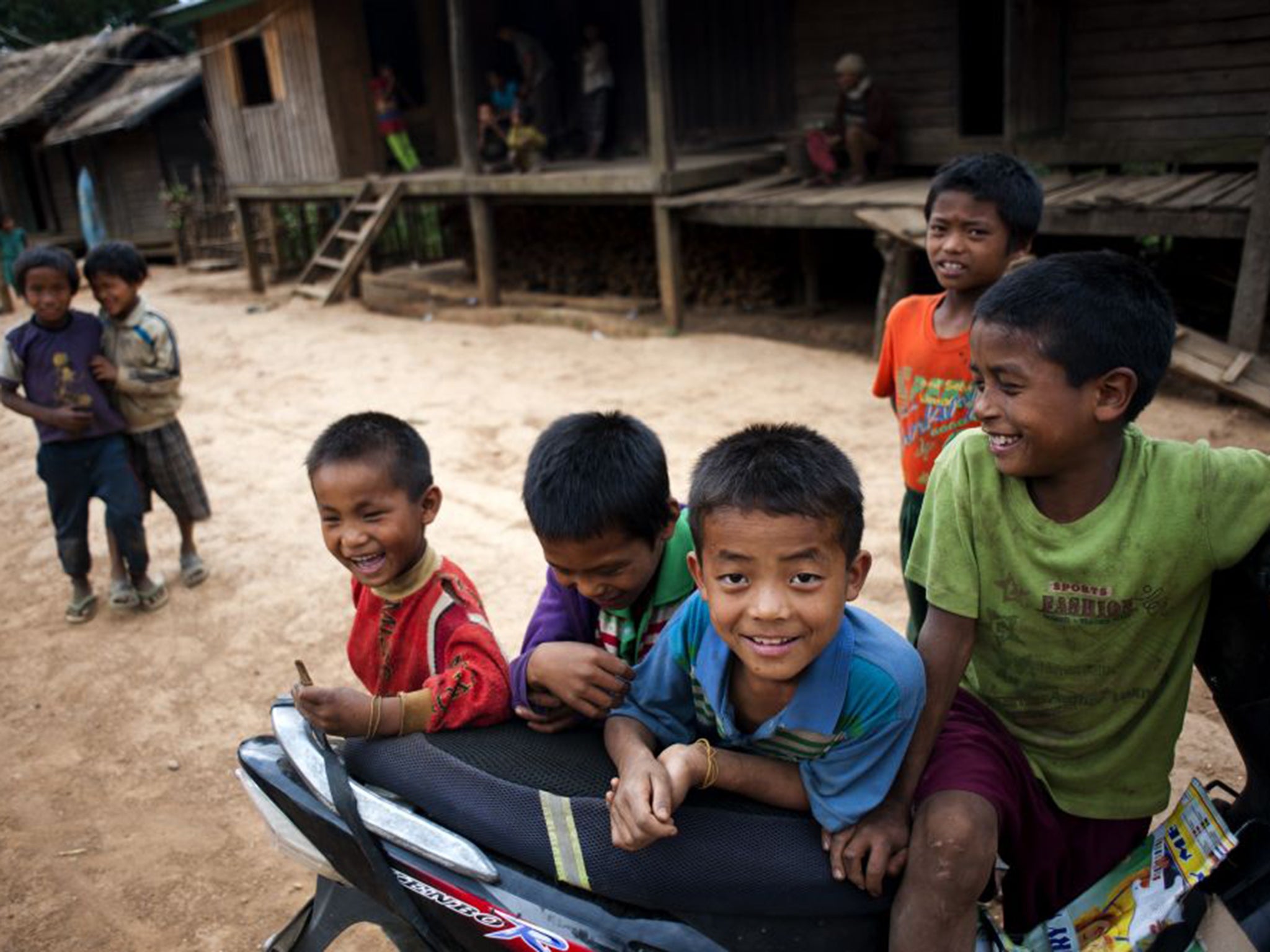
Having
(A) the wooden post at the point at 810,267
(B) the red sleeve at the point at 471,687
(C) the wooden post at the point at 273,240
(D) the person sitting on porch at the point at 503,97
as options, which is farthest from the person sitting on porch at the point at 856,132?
(C) the wooden post at the point at 273,240

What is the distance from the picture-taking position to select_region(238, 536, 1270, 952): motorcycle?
56.0 inches

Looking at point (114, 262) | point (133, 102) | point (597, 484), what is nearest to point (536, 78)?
point (114, 262)

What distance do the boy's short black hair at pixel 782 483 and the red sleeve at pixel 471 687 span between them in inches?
20.2

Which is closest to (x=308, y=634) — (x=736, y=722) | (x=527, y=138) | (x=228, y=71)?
(x=736, y=722)

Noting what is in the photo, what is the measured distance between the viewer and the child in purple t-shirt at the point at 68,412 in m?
4.07

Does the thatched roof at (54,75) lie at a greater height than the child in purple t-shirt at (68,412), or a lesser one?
greater

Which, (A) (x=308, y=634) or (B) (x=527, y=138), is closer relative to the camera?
(A) (x=308, y=634)

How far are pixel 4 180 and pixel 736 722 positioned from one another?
87.4 feet

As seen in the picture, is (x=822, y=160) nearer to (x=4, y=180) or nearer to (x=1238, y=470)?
(x=1238, y=470)

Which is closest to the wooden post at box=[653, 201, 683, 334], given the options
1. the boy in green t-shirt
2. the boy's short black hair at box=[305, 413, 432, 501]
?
the boy's short black hair at box=[305, 413, 432, 501]

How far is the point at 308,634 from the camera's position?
428 centimetres

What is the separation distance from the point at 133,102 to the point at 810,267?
54.0 ft

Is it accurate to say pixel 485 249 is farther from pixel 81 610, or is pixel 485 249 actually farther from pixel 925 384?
pixel 925 384

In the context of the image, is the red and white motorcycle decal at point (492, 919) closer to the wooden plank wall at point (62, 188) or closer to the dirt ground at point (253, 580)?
the dirt ground at point (253, 580)
